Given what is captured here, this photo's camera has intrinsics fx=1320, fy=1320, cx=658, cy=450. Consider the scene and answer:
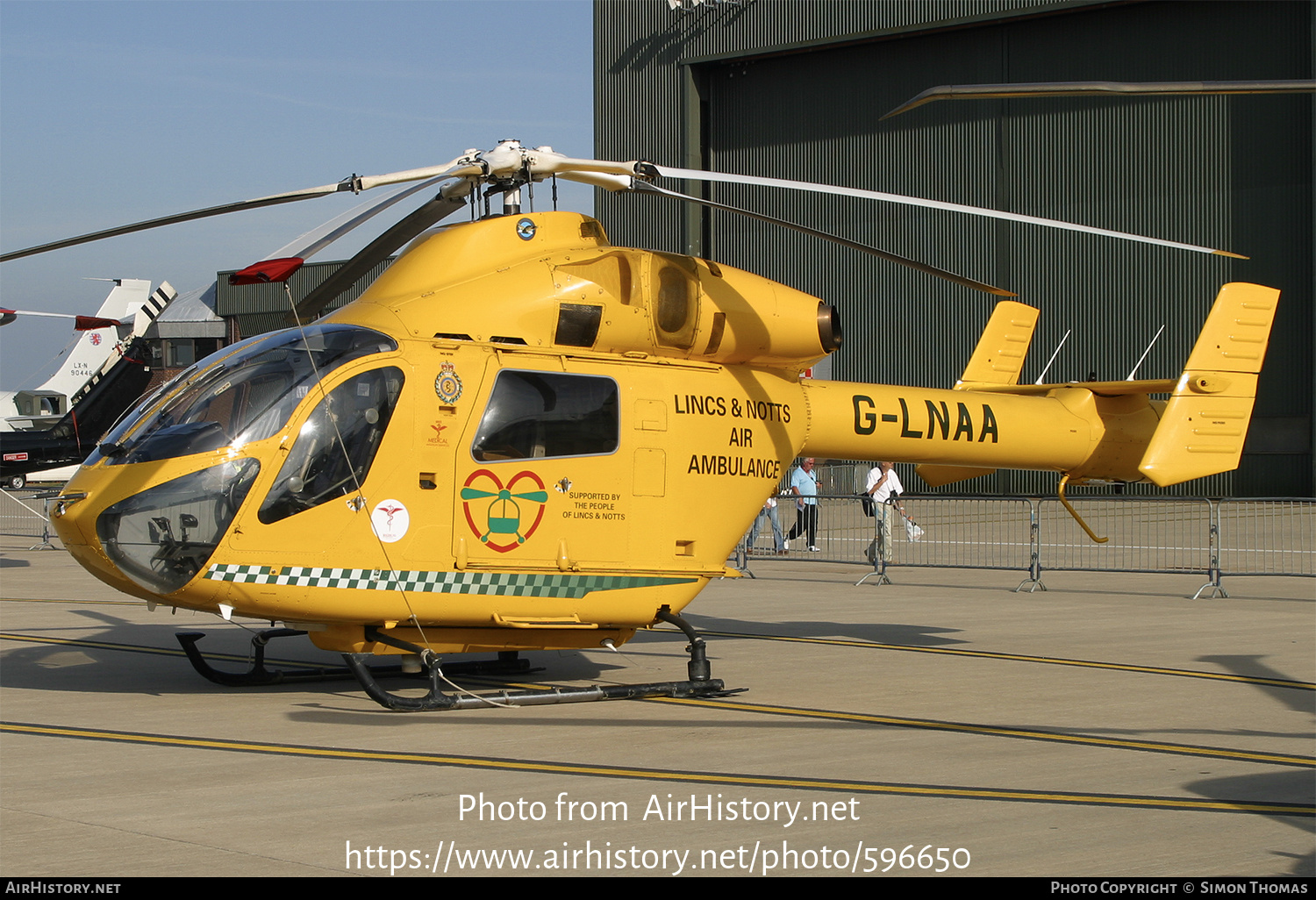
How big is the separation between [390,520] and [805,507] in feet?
51.4

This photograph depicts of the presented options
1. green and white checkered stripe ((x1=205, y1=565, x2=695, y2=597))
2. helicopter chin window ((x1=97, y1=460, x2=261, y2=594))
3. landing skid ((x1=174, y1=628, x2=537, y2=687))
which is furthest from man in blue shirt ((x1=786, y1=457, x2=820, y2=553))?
helicopter chin window ((x1=97, y1=460, x2=261, y2=594))

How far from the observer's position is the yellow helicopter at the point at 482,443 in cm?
842

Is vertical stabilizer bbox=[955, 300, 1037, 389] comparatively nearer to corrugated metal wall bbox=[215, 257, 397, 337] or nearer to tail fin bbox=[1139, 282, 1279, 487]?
tail fin bbox=[1139, 282, 1279, 487]

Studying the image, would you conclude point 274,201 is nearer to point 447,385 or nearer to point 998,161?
point 447,385

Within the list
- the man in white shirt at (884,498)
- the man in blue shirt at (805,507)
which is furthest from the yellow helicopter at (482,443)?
the man in blue shirt at (805,507)

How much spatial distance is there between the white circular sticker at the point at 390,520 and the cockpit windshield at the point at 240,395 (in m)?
0.85

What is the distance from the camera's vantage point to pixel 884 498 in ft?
66.4

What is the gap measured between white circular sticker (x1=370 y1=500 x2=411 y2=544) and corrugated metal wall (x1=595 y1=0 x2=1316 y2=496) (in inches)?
1275

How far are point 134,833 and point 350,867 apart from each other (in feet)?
3.85

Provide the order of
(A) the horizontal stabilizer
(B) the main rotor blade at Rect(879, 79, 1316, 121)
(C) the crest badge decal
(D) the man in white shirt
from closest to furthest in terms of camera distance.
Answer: (B) the main rotor blade at Rect(879, 79, 1316, 121) → (C) the crest badge decal → (A) the horizontal stabilizer → (D) the man in white shirt

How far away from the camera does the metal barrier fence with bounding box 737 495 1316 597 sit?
62.6 feet

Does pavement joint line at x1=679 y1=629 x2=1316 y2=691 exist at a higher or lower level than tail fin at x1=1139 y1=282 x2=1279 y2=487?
lower

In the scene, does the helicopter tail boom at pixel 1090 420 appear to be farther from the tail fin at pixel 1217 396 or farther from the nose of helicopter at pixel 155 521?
the nose of helicopter at pixel 155 521

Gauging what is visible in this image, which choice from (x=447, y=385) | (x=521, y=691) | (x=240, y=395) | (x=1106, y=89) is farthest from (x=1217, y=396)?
(x=240, y=395)
